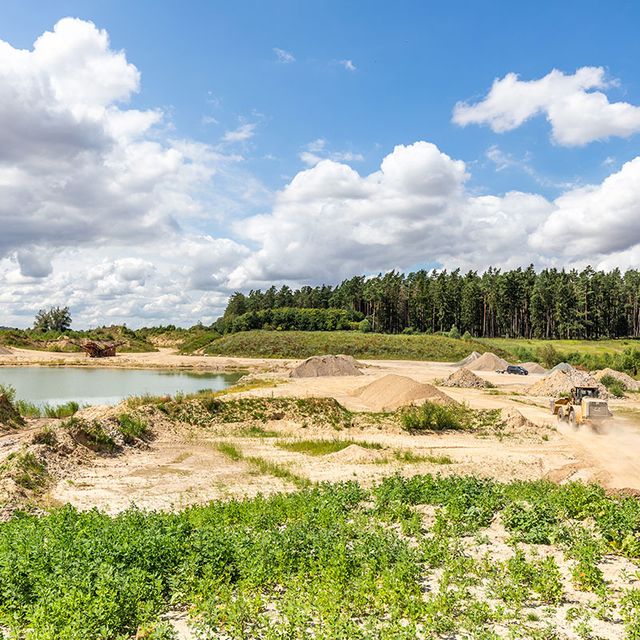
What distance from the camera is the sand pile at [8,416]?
76.0 feet

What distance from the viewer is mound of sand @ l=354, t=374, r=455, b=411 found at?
32906 millimetres

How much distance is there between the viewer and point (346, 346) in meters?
88.9

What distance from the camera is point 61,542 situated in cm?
881

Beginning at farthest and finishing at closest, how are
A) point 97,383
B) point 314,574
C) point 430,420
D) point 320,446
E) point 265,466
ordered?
point 97,383
point 430,420
point 320,446
point 265,466
point 314,574

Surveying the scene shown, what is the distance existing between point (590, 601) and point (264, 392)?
1224 inches

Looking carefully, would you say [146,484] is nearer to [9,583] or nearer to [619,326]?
[9,583]

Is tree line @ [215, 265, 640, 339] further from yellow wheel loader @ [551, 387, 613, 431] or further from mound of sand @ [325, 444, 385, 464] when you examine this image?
mound of sand @ [325, 444, 385, 464]

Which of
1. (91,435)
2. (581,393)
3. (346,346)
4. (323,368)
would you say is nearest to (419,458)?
(91,435)

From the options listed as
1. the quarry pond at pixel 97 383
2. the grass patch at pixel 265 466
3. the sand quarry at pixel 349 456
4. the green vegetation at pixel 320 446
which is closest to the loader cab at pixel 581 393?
the sand quarry at pixel 349 456

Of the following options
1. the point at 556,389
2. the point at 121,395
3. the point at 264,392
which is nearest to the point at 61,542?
the point at 264,392

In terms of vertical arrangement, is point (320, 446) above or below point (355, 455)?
below

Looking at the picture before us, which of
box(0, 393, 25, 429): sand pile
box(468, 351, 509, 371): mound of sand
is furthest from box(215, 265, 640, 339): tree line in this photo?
box(0, 393, 25, 429): sand pile

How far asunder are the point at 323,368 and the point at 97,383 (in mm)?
22074

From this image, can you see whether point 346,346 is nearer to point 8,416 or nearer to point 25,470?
point 8,416
